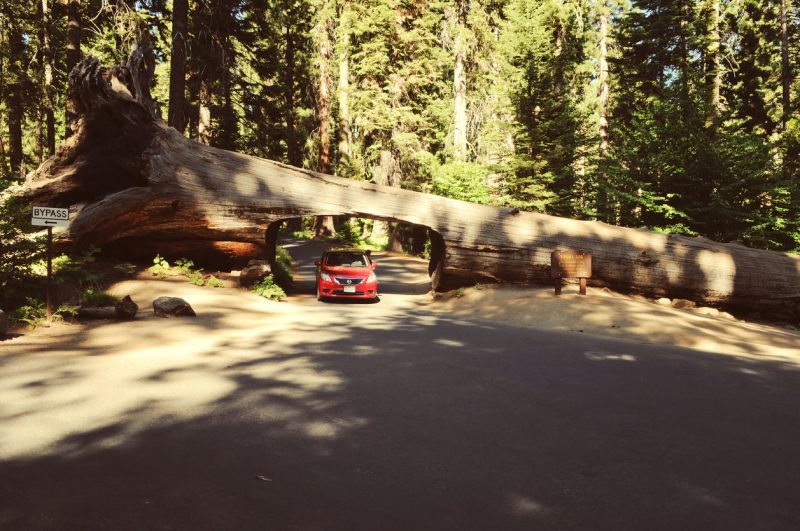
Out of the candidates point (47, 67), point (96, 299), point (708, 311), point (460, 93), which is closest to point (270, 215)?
point (96, 299)

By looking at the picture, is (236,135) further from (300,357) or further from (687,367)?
(687,367)

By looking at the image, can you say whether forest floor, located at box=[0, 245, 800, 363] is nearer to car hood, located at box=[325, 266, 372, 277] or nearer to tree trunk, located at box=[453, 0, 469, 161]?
car hood, located at box=[325, 266, 372, 277]

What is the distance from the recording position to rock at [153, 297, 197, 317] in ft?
31.6

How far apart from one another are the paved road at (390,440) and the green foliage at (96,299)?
2475 millimetres

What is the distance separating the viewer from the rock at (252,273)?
1396 cm

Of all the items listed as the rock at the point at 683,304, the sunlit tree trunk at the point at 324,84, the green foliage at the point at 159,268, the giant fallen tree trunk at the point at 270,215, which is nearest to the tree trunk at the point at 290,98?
the sunlit tree trunk at the point at 324,84

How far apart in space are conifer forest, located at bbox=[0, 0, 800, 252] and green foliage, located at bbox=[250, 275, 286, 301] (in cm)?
910

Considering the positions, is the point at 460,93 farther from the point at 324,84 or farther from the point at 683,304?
the point at 683,304

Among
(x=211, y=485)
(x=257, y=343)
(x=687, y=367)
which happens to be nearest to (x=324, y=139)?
(x=257, y=343)

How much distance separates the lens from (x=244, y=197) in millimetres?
13727

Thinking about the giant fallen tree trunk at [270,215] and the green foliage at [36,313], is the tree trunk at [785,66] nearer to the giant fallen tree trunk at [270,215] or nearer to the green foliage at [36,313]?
the giant fallen tree trunk at [270,215]

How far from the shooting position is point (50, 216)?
8438mm

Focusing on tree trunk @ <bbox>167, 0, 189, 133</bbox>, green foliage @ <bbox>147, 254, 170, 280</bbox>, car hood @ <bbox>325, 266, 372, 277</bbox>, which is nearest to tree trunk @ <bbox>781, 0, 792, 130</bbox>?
car hood @ <bbox>325, 266, 372, 277</bbox>

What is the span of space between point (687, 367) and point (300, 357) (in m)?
5.46
